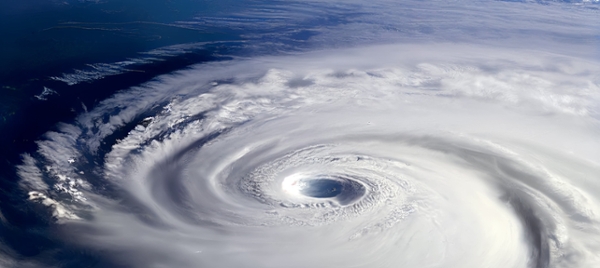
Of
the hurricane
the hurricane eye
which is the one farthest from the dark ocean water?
the hurricane eye

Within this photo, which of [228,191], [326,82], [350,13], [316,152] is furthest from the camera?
[350,13]

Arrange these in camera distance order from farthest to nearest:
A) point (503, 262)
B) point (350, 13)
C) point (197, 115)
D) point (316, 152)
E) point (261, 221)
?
point (350, 13) < point (197, 115) < point (316, 152) < point (261, 221) < point (503, 262)

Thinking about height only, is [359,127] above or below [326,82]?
below

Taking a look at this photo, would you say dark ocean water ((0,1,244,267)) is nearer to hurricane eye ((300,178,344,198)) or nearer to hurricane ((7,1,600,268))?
hurricane ((7,1,600,268))

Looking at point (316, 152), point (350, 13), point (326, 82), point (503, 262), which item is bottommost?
point (503, 262)

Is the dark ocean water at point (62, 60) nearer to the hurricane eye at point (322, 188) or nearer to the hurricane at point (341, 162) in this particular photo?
the hurricane at point (341, 162)

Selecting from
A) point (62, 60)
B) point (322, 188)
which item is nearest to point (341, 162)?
point (322, 188)

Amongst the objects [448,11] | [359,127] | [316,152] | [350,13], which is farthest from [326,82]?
[448,11]

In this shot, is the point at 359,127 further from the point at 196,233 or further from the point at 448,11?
the point at 448,11

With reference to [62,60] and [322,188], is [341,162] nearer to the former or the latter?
[322,188]
